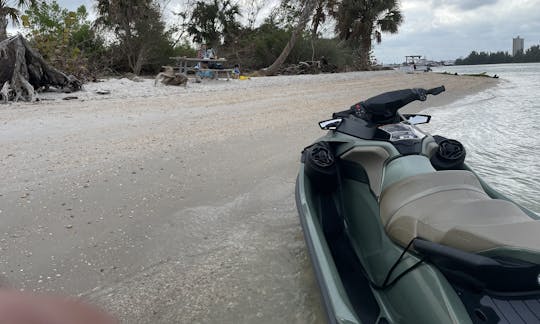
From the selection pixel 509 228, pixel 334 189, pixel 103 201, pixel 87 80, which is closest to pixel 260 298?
pixel 334 189

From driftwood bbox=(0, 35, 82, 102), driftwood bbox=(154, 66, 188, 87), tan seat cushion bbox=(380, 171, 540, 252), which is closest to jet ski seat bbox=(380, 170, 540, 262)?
tan seat cushion bbox=(380, 171, 540, 252)

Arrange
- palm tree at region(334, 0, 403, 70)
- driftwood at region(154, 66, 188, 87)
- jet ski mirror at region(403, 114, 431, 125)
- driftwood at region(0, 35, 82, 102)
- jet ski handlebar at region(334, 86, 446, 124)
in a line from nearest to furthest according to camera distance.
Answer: jet ski handlebar at region(334, 86, 446, 124)
jet ski mirror at region(403, 114, 431, 125)
driftwood at region(0, 35, 82, 102)
driftwood at region(154, 66, 188, 87)
palm tree at region(334, 0, 403, 70)

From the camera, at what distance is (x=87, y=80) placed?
43.0ft

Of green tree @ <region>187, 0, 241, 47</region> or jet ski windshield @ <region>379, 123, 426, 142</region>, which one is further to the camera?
green tree @ <region>187, 0, 241, 47</region>

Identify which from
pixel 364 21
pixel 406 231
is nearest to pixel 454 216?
pixel 406 231

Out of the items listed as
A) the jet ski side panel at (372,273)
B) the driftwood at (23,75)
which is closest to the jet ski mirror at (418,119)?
the jet ski side panel at (372,273)

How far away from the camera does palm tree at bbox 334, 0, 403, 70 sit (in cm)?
3083

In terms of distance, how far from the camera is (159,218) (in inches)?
137

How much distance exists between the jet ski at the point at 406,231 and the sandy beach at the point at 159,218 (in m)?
0.45

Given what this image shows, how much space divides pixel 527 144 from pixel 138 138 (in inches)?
228

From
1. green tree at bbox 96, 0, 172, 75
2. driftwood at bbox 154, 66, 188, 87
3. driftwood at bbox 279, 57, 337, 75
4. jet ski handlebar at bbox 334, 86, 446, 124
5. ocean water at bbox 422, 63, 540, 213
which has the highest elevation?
green tree at bbox 96, 0, 172, 75

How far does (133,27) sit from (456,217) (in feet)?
60.7

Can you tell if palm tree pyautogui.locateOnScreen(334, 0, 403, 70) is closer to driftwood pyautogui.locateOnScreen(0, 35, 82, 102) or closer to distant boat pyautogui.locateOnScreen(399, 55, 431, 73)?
distant boat pyautogui.locateOnScreen(399, 55, 431, 73)

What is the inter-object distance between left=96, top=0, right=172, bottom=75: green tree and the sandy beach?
11.9 metres
